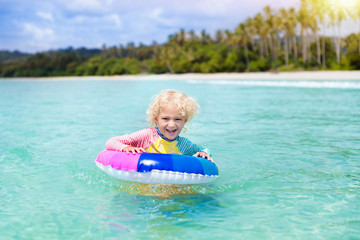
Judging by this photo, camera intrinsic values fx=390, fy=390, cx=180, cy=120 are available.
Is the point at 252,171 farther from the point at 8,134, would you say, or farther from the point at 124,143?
the point at 8,134

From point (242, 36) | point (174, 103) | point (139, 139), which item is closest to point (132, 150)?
point (139, 139)

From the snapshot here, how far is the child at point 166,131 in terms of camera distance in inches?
152

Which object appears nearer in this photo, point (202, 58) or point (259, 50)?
point (259, 50)

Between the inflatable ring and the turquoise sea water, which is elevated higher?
the inflatable ring

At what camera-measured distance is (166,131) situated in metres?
3.96

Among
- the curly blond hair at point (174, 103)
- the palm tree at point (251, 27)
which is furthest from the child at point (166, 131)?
the palm tree at point (251, 27)

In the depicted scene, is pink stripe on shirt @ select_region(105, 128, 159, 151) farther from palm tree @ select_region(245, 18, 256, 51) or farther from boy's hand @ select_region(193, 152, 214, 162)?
palm tree @ select_region(245, 18, 256, 51)

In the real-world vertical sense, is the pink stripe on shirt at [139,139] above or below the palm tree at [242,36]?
below

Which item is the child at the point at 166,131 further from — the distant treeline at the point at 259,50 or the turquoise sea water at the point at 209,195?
the distant treeline at the point at 259,50

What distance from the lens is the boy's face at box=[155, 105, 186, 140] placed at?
3.84 metres

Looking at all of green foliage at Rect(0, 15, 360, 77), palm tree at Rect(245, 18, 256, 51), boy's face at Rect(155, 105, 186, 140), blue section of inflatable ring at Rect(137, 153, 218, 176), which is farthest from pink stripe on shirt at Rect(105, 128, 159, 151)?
palm tree at Rect(245, 18, 256, 51)

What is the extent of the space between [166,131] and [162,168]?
47cm

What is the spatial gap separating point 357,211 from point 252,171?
1648mm

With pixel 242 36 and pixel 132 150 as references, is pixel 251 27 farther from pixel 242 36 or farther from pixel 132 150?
pixel 132 150
